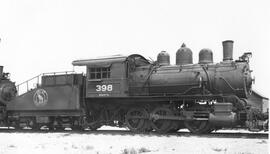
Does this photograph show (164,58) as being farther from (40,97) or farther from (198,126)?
(40,97)

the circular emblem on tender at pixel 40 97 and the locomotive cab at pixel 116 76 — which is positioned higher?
the locomotive cab at pixel 116 76

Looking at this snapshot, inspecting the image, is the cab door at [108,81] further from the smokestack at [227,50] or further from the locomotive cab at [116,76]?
the smokestack at [227,50]

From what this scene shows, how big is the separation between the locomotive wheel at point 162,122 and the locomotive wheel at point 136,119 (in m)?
0.48

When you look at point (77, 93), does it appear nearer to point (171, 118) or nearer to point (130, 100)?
point (130, 100)

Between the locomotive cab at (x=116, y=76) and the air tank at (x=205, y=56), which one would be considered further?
the locomotive cab at (x=116, y=76)

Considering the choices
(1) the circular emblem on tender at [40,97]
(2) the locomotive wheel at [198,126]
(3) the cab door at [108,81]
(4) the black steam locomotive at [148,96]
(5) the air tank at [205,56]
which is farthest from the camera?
(1) the circular emblem on tender at [40,97]

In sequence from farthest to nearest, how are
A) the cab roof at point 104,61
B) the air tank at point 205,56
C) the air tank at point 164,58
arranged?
the air tank at point 164,58 → the cab roof at point 104,61 → the air tank at point 205,56

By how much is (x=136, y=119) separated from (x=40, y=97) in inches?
205

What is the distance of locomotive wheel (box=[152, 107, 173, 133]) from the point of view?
15695mm

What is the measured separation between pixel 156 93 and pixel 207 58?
2.65 meters

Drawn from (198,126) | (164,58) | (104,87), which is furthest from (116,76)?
(198,126)

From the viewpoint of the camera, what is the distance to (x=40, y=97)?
60.5 ft

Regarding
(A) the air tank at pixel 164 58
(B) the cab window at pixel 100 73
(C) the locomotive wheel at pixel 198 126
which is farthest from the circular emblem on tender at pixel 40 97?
(C) the locomotive wheel at pixel 198 126

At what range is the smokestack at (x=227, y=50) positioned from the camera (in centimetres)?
1520
